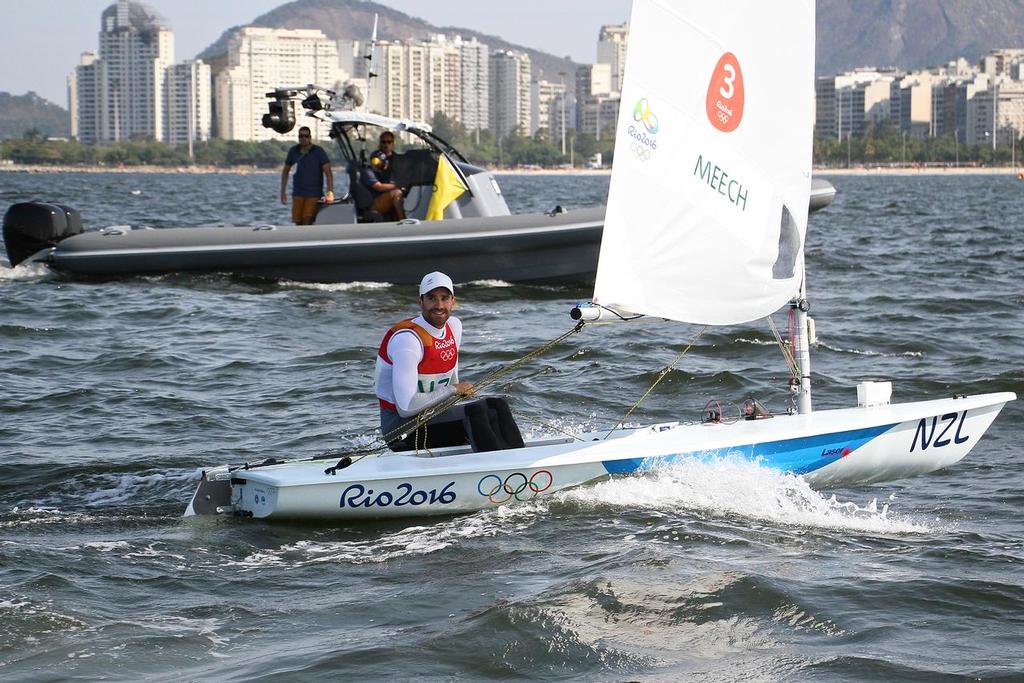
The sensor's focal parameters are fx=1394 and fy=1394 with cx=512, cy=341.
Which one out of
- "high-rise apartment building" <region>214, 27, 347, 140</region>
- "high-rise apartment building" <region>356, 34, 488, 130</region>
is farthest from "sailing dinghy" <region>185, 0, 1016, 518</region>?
"high-rise apartment building" <region>214, 27, 347, 140</region>

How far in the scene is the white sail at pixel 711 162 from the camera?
633 cm

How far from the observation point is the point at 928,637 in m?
5.07

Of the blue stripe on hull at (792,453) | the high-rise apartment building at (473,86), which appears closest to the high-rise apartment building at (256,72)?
the high-rise apartment building at (473,86)

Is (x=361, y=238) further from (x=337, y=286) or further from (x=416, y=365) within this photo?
(x=416, y=365)

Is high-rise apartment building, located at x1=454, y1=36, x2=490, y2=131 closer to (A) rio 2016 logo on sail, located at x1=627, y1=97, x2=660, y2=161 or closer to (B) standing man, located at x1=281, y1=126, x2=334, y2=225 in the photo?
(B) standing man, located at x1=281, y1=126, x2=334, y2=225

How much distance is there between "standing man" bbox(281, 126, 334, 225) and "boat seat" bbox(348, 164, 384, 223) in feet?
0.81

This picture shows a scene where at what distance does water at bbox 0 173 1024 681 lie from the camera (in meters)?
4.88

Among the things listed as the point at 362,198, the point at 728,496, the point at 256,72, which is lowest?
the point at 728,496

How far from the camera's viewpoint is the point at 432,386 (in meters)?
6.62

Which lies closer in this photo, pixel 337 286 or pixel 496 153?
pixel 337 286

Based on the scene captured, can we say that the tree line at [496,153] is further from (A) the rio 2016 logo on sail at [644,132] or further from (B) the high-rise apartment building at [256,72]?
(A) the rio 2016 logo on sail at [644,132]

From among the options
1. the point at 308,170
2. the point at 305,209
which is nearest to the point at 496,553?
the point at 308,170

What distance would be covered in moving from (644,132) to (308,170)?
9.52 metres

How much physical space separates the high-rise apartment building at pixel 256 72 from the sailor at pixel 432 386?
156m
